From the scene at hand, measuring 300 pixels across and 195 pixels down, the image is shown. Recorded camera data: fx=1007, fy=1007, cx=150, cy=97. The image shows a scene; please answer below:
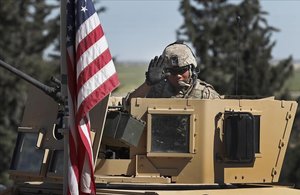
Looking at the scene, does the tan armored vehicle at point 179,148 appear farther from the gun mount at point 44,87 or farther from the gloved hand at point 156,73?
the gloved hand at point 156,73

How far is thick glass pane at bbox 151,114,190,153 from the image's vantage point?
11.5m

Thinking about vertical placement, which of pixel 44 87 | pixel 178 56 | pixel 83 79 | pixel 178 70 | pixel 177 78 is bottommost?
pixel 83 79

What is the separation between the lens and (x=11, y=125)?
42.3m

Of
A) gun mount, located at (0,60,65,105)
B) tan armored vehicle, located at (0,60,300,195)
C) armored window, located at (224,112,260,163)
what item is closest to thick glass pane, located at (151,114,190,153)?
tan armored vehicle, located at (0,60,300,195)

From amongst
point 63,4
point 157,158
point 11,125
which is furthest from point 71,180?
point 11,125

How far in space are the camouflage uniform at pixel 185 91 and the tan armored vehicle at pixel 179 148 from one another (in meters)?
0.64

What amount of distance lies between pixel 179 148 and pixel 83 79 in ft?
4.48

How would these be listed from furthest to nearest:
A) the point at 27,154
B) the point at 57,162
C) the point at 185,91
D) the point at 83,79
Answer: the point at 27,154 < the point at 185,91 < the point at 57,162 < the point at 83,79

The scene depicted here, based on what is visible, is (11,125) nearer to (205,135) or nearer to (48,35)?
(48,35)

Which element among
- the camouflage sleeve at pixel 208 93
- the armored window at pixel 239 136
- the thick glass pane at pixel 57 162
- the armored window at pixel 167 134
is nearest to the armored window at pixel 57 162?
the thick glass pane at pixel 57 162

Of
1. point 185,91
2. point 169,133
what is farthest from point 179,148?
point 185,91

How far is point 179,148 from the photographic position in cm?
1157

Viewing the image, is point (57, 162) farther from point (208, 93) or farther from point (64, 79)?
point (208, 93)

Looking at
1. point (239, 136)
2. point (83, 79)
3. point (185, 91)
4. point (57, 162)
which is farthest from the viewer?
point (185, 91)
